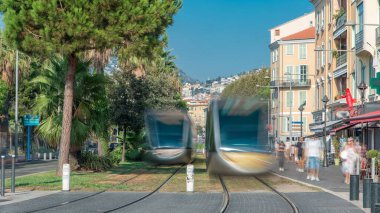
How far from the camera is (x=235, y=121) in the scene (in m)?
29.2

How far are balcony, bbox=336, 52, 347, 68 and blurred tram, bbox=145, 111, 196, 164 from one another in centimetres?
1780

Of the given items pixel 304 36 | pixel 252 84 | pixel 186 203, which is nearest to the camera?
pixel 186 203

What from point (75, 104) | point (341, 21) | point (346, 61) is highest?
point (341, 21)

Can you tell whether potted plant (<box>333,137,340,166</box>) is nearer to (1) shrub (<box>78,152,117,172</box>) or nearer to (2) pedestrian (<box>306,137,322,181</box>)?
(2) pedestrian (<box>306,137,322,181</box>)

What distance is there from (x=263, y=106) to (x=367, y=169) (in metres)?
5.20

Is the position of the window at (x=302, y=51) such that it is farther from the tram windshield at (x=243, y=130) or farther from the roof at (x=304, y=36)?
the tram windshield at (x=243, y=130)

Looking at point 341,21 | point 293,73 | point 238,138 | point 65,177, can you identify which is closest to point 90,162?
point 238,138

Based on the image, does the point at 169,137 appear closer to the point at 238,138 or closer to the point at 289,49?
the point at 238,138

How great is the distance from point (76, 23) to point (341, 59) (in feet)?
106

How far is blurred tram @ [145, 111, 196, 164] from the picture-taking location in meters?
39.0

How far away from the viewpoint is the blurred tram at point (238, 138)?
2828 centimetres

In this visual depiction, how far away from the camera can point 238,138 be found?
94.4 feet

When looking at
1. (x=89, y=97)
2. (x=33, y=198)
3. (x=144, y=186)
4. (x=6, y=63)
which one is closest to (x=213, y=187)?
(x=144, y=186)


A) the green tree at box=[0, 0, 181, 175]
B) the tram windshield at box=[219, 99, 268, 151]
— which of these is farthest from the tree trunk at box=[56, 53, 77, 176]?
the tram windshield at box=[219, 99, 268, 151]
